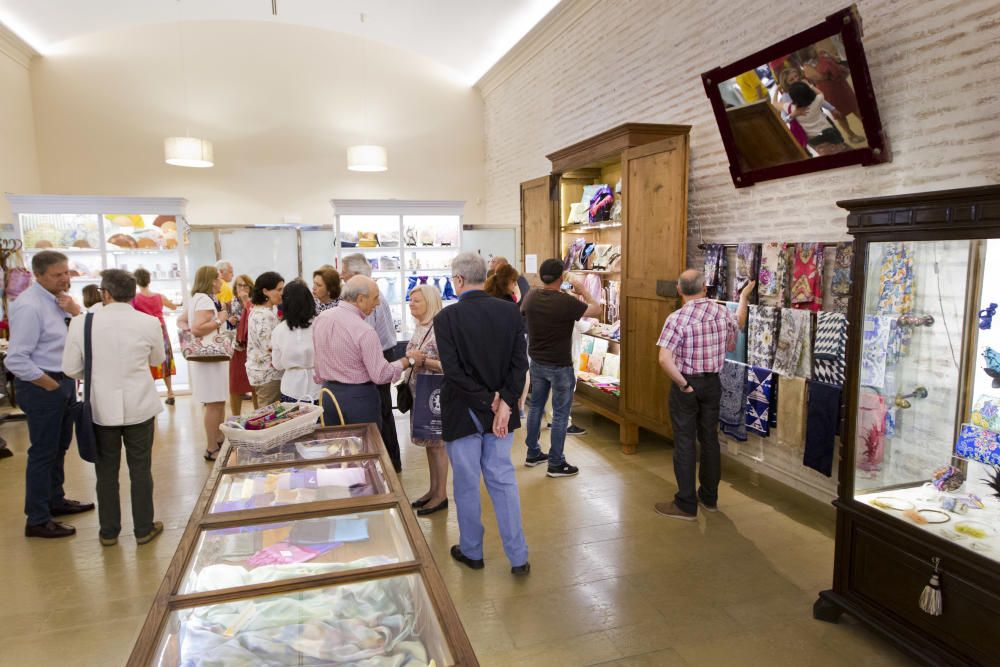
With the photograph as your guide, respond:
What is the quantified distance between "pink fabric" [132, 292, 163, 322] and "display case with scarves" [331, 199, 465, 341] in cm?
Result: 215

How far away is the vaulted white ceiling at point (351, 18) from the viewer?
828 cm

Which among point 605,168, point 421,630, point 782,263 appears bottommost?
point 421,630

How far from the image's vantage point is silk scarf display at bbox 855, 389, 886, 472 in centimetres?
290

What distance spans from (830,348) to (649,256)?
167cm

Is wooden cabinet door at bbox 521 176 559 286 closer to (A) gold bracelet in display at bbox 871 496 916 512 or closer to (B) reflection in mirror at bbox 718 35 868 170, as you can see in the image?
(B) reflection in mirror at bbox 718 35 868 170

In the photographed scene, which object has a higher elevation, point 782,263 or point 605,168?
point 605,168

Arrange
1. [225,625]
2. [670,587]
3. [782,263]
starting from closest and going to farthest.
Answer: [225,625]
[670,587]
[782,263]

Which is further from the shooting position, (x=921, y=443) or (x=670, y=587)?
(x=670, y=587)

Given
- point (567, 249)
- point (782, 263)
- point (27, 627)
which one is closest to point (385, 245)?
point (567, 249)

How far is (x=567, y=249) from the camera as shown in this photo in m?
6.98

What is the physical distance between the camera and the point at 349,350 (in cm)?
371

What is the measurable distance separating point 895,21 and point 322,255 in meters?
7.83

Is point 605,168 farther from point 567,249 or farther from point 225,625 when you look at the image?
point 225,625


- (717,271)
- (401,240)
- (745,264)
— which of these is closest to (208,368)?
(401,240)
